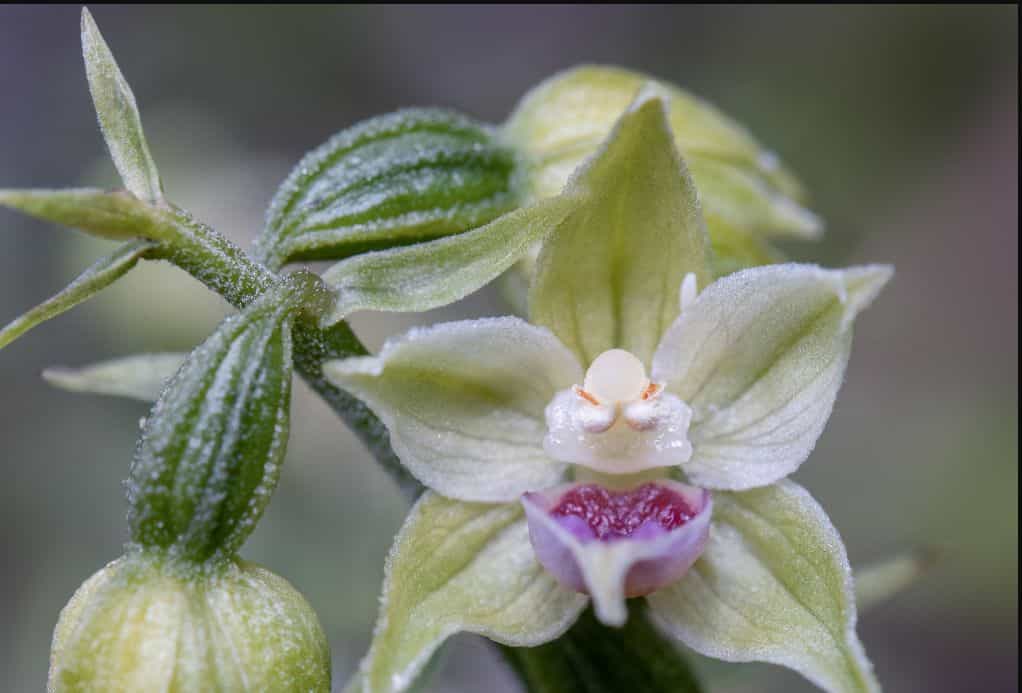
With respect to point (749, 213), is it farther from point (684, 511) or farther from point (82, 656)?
point (82, 656)

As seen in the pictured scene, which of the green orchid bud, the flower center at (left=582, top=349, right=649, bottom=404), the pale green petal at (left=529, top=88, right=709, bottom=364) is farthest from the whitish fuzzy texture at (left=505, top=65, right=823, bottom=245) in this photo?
the green orchid bud

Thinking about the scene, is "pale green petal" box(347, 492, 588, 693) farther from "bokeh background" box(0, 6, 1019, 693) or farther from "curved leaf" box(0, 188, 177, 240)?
"bokeh background" box(0, 6, 1019, 693)

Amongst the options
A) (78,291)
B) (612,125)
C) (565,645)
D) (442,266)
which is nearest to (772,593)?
(565,645)

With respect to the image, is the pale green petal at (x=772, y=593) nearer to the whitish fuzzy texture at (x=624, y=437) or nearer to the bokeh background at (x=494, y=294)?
the whitish fuzzy texture at (x=624, y=437)

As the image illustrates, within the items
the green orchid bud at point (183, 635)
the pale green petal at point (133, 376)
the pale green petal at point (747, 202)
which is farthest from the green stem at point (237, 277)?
the pale green petal at point (747, 202)

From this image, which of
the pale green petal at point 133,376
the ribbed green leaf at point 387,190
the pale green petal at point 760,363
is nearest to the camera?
the pale green petal at point 760,363

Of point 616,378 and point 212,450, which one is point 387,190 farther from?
point 212,450

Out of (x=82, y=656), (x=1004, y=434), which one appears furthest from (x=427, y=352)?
(x=1004, y=434)
